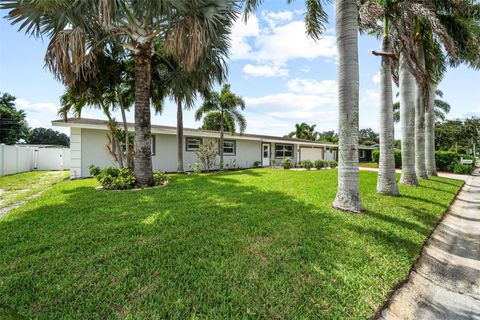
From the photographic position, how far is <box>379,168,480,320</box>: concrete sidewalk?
8.33 feet

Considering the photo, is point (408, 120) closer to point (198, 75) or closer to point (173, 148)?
point (198, 75)

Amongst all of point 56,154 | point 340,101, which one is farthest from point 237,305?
point 56,154

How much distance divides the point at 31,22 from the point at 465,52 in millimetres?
18514

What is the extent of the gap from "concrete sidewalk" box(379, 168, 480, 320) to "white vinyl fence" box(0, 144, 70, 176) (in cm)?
1998

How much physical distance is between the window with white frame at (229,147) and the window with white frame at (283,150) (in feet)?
20.7

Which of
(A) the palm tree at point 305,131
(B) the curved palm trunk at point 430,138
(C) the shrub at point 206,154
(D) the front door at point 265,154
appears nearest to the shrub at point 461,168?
(B) the curved palm trunk at point 430,138

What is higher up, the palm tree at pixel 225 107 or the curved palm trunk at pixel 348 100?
the palm tree at pixel 225 107

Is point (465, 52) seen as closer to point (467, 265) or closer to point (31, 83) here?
point (467, 265)

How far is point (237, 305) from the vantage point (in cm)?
238

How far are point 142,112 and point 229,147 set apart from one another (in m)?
11.2

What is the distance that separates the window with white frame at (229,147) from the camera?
19.5 meters

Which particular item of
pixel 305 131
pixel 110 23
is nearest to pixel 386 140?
pixel 110 23

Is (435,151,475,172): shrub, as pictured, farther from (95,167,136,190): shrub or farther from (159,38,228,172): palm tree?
(95,167,136,190): shrub

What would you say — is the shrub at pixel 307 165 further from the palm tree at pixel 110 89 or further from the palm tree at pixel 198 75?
the palm tree at pixel 110 89
